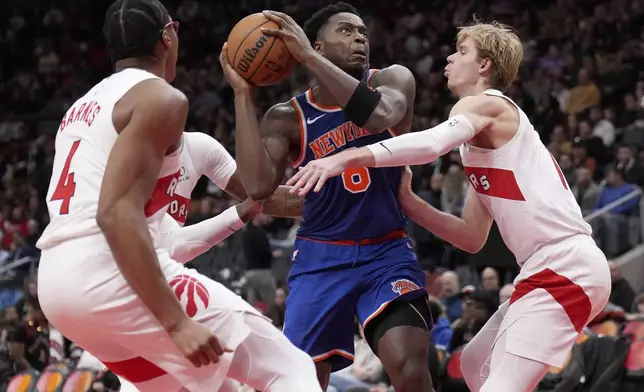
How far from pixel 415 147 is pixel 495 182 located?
524 millimetres

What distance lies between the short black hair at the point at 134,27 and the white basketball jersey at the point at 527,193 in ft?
5.80

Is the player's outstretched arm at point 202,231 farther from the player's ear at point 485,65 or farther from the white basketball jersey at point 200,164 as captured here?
the player's ear at point 485,65

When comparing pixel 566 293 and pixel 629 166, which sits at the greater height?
pixel 566 293

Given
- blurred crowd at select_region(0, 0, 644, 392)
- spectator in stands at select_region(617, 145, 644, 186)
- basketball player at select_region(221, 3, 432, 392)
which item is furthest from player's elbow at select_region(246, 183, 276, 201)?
spectator in stands at select_region(617, 145, 644, 186)

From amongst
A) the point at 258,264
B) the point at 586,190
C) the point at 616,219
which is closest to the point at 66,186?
the point at 258,264

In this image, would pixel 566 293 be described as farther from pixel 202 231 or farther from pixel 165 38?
pixel 165 38

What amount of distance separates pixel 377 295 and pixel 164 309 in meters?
1.89

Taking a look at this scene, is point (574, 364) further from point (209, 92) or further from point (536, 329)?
point (209, 92)

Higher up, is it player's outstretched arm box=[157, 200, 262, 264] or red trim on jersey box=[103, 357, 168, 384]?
red trim on jersey box=[103, 357, 168, 384]

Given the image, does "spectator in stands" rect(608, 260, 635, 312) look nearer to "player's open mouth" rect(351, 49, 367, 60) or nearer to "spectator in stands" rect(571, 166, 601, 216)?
"spectator in stands" rect(571, 166, 601, 216)

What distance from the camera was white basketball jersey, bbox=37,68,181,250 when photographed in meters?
3.92

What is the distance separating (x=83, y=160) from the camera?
156 inches

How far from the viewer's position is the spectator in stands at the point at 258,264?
13.2 metres

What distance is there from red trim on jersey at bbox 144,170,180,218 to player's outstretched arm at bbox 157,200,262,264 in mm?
1451
